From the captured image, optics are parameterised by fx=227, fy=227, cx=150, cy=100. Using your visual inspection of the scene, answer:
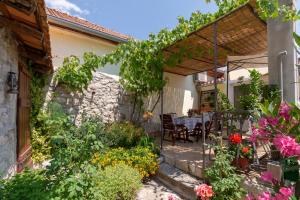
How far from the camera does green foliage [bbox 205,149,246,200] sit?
142 inches

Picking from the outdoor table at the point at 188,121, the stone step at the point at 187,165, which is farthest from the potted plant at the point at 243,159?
the outdoor table at the point at 188,121

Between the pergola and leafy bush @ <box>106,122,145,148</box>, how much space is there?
2824 mm

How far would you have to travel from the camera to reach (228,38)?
6.62 meters

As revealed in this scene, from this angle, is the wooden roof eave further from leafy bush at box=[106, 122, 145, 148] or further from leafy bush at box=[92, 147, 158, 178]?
leafy bush at box=[106, 122, 145, 148]

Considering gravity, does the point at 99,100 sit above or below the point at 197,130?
above

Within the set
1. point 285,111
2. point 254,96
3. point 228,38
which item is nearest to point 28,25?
point 285,111

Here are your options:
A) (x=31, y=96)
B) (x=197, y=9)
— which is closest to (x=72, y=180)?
(x=31, y=96)

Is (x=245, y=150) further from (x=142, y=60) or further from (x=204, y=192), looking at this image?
(x=142, y=60)

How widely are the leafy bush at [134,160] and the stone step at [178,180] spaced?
0.26 m

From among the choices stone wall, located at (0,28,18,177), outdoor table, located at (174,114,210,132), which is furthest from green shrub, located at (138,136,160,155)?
stone wall, located at (0,28,18,177)

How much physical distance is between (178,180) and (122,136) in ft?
8.06

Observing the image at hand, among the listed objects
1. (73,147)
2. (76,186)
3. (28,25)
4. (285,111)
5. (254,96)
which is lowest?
(76,186)

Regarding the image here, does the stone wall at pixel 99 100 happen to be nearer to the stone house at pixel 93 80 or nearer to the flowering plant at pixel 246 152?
the stone house at pixel 93 80

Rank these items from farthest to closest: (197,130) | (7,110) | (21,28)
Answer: (197,130)
(7,110)
(21,28)
